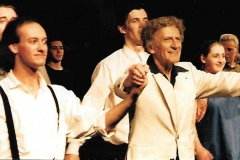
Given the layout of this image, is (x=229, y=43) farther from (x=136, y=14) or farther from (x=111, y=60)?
(x=111, y=60)

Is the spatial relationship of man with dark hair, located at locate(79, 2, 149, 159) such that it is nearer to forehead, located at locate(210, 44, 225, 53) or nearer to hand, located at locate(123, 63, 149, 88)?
forehead, located at locate(210, 44, 225, 53)

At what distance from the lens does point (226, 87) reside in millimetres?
3633

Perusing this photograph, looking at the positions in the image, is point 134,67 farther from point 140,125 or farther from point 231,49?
point 231,49

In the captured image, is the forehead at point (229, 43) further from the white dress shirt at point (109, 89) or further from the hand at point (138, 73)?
the hand at point (138, 73)

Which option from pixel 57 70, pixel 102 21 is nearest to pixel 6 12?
pixel 57 70

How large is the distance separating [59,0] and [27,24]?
4.22m

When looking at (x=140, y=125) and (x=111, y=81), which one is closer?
(x=140, y=125)

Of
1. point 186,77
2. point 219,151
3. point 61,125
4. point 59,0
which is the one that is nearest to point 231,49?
point 219,151

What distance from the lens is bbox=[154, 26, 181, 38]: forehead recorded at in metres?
3.60

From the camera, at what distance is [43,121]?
9.21 ft

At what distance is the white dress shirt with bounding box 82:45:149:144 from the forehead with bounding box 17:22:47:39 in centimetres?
160

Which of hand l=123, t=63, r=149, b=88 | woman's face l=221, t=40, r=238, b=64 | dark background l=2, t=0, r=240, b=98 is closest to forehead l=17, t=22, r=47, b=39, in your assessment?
hand l=123, t=63, r=149, b=88

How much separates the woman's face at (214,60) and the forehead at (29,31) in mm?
2114

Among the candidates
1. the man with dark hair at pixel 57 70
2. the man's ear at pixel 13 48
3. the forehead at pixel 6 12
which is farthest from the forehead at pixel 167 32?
Answer: the man with dark hair at pixel 57 70
